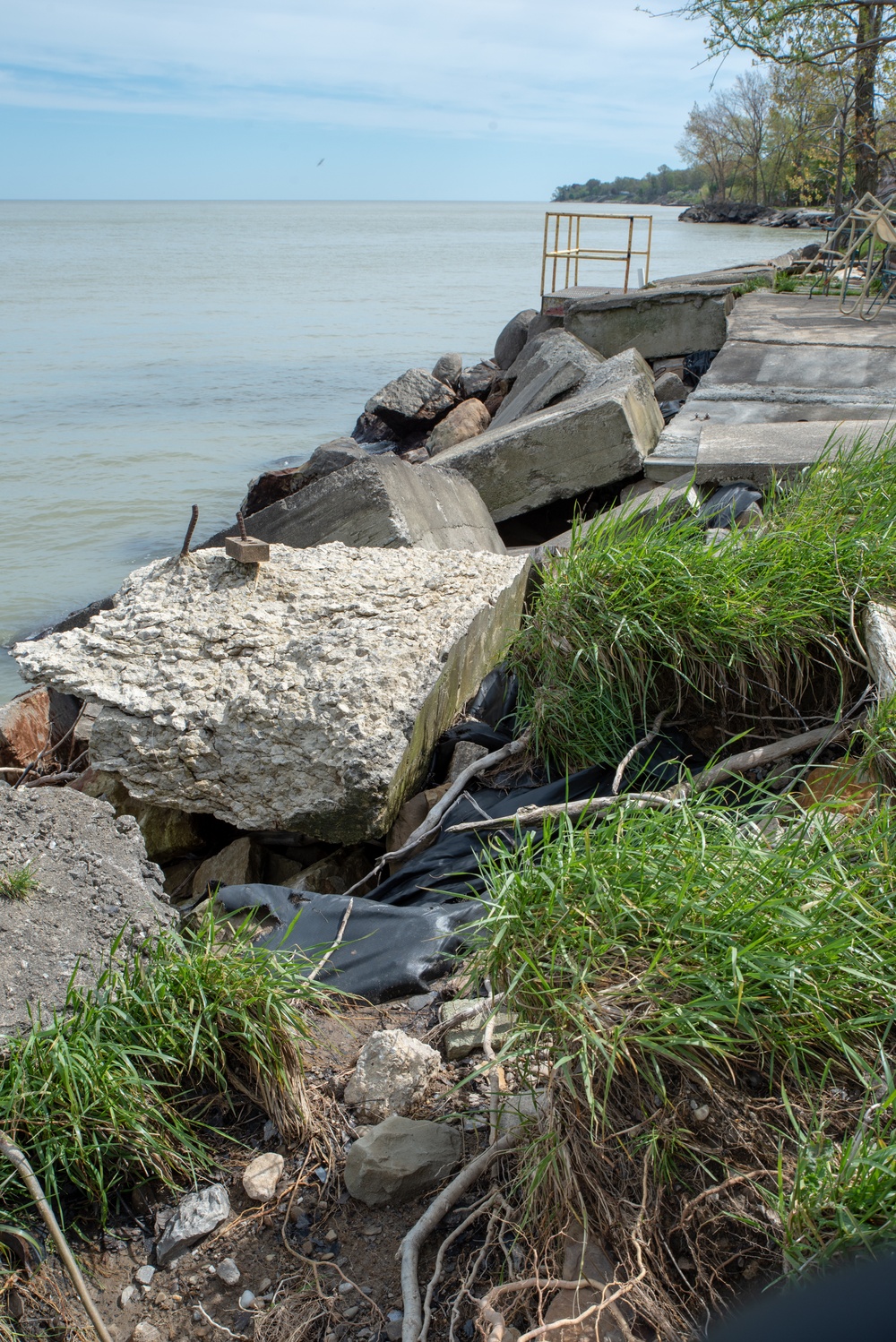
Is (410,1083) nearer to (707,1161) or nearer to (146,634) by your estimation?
(707,1161)

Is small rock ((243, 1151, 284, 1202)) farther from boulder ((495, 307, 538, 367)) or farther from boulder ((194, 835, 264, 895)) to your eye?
boulder ((495, 307, 538, 367))

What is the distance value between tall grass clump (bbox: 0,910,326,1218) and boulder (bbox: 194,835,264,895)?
1095 millimetres

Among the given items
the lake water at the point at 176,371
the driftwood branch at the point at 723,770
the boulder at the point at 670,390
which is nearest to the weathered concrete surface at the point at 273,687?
the driftwood branch at the point at 723,770

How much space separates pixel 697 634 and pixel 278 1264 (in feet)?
6.79

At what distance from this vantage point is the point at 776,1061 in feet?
5.56

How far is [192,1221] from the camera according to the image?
1.92 meters

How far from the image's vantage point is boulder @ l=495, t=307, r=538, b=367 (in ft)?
46.4

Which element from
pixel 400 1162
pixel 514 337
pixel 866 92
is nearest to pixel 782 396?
pixel 400 1162

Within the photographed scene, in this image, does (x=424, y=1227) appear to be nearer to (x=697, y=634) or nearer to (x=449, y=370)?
(x=697, y=634)

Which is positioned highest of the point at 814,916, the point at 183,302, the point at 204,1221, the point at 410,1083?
the point at 183,302

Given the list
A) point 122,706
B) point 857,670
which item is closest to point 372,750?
point 122,706

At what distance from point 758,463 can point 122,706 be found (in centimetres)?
327

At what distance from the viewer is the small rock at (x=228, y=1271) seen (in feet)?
5.98

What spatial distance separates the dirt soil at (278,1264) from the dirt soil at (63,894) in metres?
0.53
